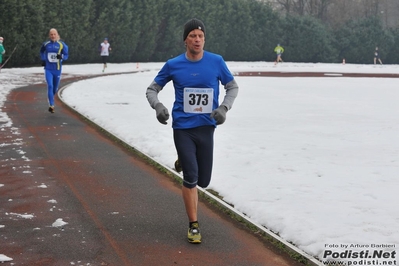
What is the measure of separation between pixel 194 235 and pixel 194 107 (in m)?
1.14

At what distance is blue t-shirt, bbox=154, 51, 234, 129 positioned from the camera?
609cm

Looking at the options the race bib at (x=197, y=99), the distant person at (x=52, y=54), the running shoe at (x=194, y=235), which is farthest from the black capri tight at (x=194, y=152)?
the distant person at (x=52, y=54)

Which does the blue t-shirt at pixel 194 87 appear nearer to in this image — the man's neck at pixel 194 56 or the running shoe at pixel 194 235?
the man's neck at pixel 194 56

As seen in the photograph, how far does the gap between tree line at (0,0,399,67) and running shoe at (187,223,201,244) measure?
3180cm

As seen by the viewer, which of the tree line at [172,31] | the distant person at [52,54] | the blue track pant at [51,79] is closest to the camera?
the distant person at [52,54]

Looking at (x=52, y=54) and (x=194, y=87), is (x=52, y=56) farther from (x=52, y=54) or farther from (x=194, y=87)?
(x=194, y=87)

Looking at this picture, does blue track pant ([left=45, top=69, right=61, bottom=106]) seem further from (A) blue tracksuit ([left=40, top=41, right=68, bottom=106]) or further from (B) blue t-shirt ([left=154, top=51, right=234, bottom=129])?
(B) blue t-shirt ([left=154, top=51, right=234, bottom=129])

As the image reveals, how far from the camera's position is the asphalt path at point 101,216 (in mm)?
5711

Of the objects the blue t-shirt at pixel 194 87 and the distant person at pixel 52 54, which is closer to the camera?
the blue t-shirt at pixel 194 87

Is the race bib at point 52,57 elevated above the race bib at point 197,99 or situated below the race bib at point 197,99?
below

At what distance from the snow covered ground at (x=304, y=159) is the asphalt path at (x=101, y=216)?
474 mm

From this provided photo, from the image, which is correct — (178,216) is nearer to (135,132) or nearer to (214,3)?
(135,132)

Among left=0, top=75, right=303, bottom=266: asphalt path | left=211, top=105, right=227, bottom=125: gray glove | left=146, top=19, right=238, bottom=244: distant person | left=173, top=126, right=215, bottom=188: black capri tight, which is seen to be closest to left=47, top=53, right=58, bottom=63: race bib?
→ left=0, top=75, right=303, bottom=266: asphalt path

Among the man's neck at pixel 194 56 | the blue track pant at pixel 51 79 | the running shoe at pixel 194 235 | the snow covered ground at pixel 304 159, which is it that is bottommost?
the snow covered ground at pixel 304 159
